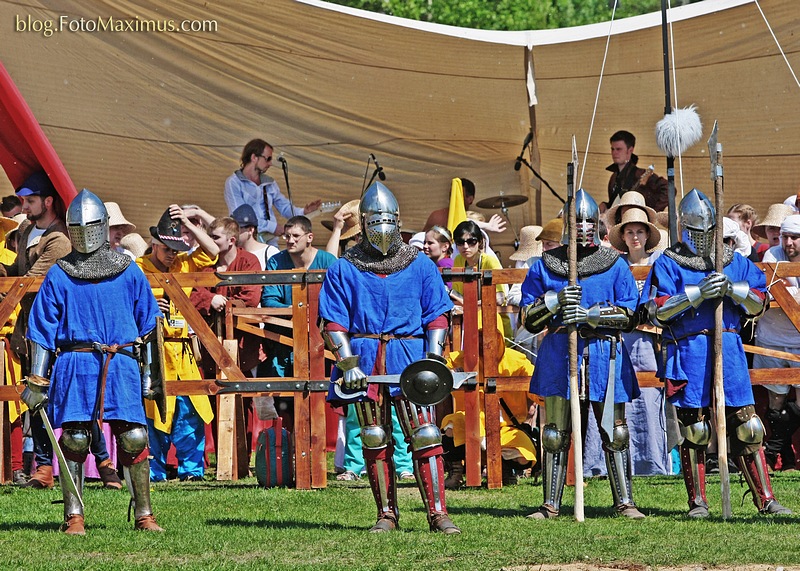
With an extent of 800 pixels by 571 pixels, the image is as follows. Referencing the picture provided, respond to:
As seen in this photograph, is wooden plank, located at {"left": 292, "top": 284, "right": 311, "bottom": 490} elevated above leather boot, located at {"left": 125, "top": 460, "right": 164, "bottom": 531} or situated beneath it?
elevated above

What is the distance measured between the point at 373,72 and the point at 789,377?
20.6 feet

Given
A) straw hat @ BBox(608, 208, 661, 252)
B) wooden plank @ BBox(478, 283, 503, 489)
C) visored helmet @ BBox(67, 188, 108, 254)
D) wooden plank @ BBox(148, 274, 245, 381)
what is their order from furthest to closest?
straw hat @ BBox(608, 208, 661, 252) < wooden plank @ BBox(148, 274, 245, 381) < wooden plank @ BBox(478, 283, 503, 489) < visored helmet @ BBox(67, 188, 108, 254)

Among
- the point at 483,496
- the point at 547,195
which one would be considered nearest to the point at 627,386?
the point at 483,496

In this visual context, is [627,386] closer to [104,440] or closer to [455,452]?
[455,452]

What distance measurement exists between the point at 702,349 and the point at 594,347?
62 centimetres

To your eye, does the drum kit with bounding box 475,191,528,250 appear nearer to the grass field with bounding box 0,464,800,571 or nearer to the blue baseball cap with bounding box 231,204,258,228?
the blue baseball cap with bounding box 231,204,258,228

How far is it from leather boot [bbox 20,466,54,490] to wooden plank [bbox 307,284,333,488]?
6.19ft

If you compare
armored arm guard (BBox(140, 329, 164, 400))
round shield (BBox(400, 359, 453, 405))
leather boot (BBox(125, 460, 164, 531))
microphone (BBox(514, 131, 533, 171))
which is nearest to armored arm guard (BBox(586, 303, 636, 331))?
round shield (BBox(400, 359, 453, 405))

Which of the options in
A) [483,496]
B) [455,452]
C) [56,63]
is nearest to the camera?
[483,496]

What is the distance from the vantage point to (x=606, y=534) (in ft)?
24.0

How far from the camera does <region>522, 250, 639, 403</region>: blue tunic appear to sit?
8.20 m

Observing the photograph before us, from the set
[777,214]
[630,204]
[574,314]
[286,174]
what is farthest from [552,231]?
[286,174]

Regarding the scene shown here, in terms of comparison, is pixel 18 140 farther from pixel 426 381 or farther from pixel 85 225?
pixel 426 381

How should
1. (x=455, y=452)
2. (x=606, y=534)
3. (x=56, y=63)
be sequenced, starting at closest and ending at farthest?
(x=606, y=534) < (x=455, y=452) < (x=56, y=63)
